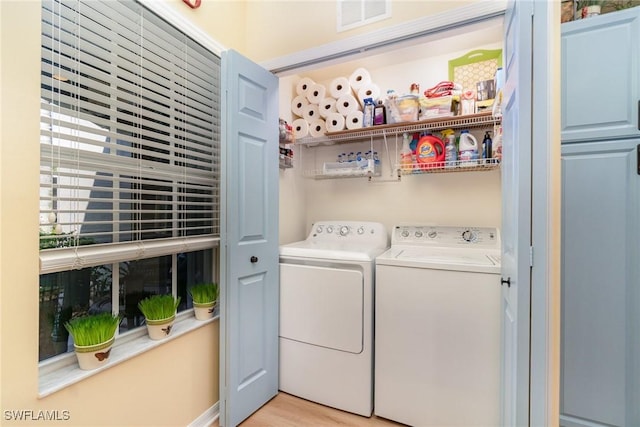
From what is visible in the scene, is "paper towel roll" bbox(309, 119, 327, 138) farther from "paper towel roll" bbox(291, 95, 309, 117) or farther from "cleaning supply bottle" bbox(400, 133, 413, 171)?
"cleaning supply bottle" bbox(400, 133, 413, 171)

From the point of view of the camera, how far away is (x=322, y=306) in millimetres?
1885

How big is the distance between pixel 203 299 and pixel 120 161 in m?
0.87

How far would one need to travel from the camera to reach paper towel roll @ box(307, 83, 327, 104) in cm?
246

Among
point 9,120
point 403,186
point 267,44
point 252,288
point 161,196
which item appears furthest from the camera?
point 403,186

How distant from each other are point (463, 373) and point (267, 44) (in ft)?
7.57

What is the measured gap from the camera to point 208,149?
1.80 m

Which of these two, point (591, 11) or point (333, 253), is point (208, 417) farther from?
point (591, 11)

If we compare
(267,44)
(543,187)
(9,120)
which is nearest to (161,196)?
(9,120)

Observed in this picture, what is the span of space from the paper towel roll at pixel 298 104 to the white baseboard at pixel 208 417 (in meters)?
2.22

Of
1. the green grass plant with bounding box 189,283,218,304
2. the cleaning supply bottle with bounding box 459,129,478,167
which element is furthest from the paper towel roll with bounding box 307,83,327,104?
the green grass plant with bounding box 189,283,218,304

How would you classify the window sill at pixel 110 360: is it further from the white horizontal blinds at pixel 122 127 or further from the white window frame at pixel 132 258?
the white horizontal blinds at pixel 122 127

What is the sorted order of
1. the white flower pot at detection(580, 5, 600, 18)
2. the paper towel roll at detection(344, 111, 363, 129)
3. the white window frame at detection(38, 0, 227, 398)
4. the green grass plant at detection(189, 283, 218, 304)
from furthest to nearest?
the paper towel roll at detection(344, 111, 363, 129) → the green grass plant at detection(189, 283, 218, 304) → the white flower pot at detection(580, 5, 600, 18) → the white window frame at detection(38, 0, 227, 398)

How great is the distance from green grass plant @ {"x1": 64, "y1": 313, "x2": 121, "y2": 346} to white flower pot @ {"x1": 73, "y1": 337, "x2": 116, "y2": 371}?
0.05ft

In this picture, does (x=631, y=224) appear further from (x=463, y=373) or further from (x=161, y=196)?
(x=161, y=196)
